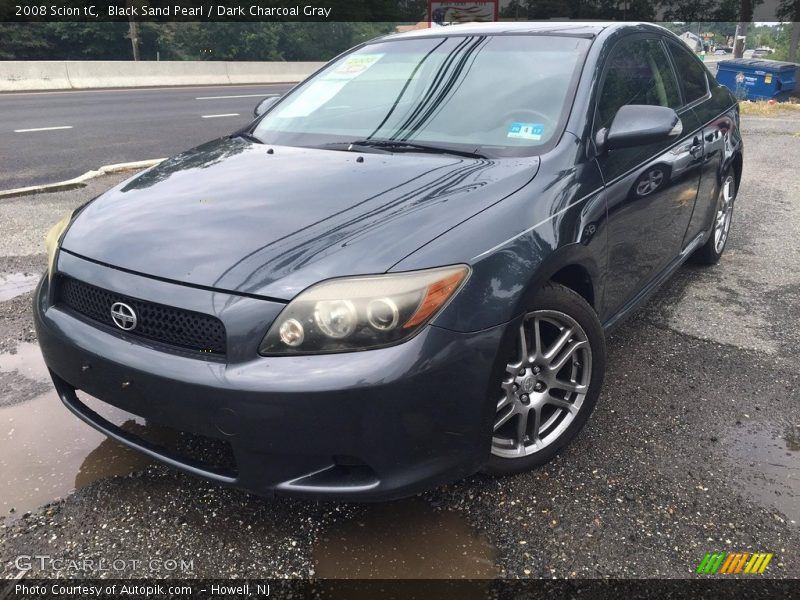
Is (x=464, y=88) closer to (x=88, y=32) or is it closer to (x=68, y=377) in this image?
(x=68, y=377)

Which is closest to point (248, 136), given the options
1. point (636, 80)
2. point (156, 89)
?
point (636, 80)

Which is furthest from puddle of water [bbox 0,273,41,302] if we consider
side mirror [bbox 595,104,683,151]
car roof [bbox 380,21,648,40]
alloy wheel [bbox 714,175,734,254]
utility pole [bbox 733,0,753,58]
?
utility pole [bbox 733,0,753,58]

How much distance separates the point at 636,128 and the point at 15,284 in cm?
392

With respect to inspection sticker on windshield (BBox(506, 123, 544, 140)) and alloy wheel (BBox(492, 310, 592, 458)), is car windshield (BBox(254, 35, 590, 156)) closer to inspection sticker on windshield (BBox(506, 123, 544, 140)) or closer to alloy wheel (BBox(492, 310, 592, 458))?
inspection sticker on windshield (BBox(506, 123, 544, 140))

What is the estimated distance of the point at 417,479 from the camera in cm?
198

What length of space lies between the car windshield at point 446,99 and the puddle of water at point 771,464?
149 cm

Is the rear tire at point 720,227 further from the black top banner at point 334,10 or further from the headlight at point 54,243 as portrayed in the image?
the black top banner at point 334,10

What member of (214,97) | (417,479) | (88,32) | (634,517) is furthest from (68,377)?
(88,32)

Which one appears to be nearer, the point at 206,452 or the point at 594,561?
the point at 594,561

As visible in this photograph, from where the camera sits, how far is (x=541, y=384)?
2.45m

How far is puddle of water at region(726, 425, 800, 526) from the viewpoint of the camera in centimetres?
241

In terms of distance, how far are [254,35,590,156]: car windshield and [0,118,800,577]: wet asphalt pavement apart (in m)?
1.32

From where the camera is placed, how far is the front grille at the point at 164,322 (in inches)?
75.9

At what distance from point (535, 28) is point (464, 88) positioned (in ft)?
1.93
